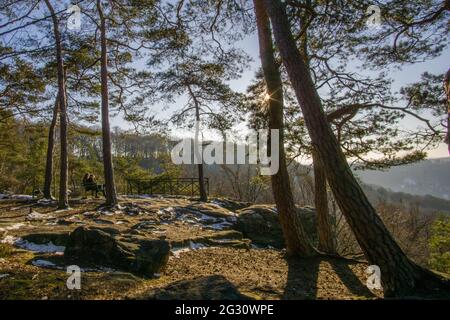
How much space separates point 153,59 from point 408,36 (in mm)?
7628

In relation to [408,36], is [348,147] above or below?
below

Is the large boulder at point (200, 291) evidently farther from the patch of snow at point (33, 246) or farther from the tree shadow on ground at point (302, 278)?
the patch of snow at point (33, 246)

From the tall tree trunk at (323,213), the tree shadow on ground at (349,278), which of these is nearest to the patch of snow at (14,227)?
the tree shadow on ground at (349,278)

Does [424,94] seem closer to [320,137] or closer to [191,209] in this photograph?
[320,137]

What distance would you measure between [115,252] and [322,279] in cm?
327

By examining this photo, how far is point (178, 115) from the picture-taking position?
14.7m

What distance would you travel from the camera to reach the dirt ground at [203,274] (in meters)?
3.32

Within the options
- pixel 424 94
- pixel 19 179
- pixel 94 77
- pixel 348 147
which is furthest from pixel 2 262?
pixel 19 179

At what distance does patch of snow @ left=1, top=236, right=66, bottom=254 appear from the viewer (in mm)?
5363

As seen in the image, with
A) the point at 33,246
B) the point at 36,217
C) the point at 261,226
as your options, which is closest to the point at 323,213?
the point at 261,226

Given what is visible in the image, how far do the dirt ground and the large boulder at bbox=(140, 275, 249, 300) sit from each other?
29 centimetres

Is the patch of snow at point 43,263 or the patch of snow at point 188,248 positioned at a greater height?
the patch of snow at point 43,263

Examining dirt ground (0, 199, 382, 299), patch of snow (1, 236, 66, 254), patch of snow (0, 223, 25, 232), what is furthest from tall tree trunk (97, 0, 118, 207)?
patch of snow (1, 236, 66, 254)

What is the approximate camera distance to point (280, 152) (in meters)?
5.90
